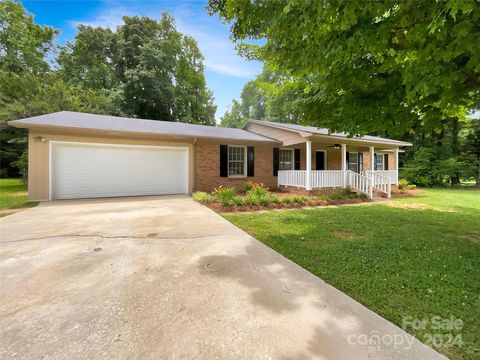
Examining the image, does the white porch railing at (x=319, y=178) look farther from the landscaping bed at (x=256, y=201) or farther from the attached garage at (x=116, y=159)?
the attached garage at (x=116, y=159)

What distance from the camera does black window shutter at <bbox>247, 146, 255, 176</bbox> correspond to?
12.2m

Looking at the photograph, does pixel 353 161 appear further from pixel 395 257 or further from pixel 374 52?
pixel 374 52

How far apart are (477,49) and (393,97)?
61.6 inches

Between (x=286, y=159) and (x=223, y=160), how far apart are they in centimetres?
416

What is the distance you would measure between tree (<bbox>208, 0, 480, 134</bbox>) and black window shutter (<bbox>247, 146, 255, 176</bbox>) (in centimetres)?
687

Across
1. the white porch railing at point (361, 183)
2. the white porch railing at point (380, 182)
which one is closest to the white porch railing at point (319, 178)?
the white porch railing at point (361, 183)

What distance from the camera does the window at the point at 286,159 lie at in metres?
13.3

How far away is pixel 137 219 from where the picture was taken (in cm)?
587

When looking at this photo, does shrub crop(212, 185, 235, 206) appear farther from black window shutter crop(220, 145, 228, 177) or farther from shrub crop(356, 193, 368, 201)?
shrub crop(356, 193, 368, 201)

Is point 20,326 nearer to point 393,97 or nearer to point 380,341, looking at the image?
point 380,341

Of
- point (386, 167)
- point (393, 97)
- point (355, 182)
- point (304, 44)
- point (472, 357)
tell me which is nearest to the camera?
point (472, 357)

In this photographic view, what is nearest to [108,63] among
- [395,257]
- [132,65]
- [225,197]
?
[132,65]

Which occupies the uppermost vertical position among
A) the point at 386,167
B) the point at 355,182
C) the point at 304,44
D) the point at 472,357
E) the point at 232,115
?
the point at 232,115

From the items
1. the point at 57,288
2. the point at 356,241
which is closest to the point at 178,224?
the point at 57,288
